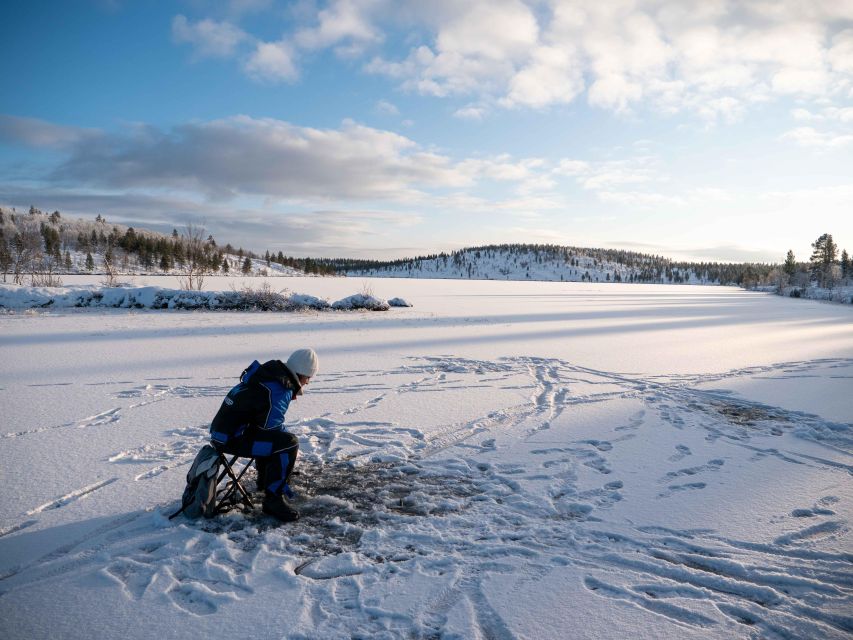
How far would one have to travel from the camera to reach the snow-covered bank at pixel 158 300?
1745 centimetres

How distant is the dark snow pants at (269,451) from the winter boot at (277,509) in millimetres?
47

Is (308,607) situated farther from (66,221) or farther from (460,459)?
(66,221)

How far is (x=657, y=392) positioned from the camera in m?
7.86

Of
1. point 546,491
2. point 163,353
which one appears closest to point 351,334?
point 163,353

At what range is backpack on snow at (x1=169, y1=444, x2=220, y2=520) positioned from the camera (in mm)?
3510

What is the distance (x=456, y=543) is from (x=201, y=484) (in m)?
2.00

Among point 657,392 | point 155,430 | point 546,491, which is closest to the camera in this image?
point 546,491

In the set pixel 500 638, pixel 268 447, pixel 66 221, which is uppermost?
pixel 66 221

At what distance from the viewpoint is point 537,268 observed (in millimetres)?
181000

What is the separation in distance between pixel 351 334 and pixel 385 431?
8.49m

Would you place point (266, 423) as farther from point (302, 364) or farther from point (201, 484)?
point (201, 484)

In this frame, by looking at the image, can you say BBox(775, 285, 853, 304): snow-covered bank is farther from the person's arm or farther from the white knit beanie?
the person's arm

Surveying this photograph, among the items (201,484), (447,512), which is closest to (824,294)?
(447,512)

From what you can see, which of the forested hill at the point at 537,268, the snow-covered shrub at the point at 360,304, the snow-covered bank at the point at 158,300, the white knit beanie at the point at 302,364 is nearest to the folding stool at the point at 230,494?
the white knit beanie at the point at 302,364
